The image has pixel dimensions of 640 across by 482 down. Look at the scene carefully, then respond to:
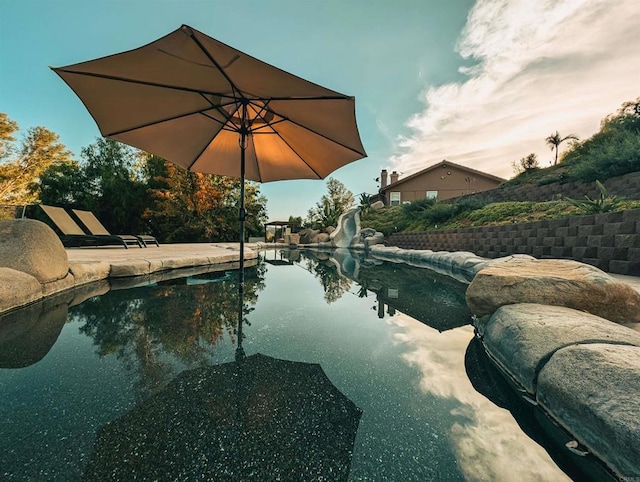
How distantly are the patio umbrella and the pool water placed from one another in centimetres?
234

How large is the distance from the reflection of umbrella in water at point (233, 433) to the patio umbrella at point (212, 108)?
250 cm

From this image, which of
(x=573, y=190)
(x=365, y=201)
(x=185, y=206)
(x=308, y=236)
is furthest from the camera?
(x=365, y=201)

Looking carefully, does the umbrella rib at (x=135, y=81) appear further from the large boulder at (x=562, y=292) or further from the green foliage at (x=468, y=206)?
the green foliage at (x=468, y=206)

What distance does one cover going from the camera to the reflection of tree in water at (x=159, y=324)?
5.33ft

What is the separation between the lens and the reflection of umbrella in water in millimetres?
840

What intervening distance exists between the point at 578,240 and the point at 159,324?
22.1ft

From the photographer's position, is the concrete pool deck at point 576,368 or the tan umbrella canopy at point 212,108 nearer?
the concrete pool deck at point 576,368

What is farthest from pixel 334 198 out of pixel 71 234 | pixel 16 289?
pixel 16 289

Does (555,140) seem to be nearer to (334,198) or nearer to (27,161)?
(334,198)

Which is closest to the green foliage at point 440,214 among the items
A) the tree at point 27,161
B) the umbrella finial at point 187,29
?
the umbrella finial at point 187,29

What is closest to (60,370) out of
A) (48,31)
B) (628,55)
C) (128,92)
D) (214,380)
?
(214,380)

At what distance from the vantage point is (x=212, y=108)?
346 cm

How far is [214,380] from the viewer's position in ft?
4.61

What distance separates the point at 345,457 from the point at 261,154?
4644mm
